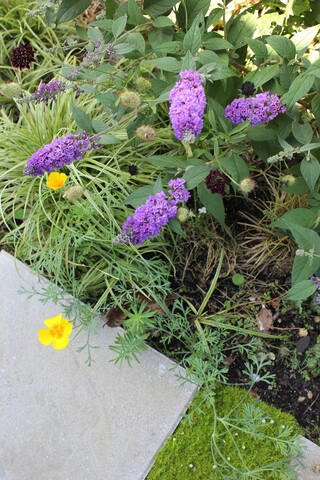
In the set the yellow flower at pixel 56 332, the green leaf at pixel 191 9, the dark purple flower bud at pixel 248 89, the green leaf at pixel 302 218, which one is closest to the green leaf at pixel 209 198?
the green leaf at pixel 302 218

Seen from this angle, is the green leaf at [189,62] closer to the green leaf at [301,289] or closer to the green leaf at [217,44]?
the green leaf at [217,44]

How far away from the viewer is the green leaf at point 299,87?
4.60ft

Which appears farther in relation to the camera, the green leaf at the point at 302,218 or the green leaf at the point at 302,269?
the green leaf at the point at 302,218

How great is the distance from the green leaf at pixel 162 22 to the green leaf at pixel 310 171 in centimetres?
60

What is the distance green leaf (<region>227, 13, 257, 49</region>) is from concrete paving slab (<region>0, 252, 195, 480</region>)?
1144 millimetres

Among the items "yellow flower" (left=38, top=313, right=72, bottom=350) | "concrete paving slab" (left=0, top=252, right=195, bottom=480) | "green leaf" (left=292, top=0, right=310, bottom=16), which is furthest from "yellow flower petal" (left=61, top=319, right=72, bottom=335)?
"green leaf" (left=292, top=0, right=310, bottom=16)

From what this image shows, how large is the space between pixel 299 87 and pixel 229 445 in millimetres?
1211

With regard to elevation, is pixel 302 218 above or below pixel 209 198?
below

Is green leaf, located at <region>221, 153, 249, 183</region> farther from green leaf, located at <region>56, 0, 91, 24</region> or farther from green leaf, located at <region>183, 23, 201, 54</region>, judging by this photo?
green leaf, located at <region>56, 0, 91, 24</region>

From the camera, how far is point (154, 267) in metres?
2.01

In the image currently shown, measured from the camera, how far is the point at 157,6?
5.32 ft

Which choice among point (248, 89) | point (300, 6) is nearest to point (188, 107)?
point (248, 89)

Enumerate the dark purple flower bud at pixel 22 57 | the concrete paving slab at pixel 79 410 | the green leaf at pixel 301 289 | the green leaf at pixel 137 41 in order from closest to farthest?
the green leaf at pixel 301 289 < the green leaf at pixel 137 41 < the concrete paving slab at pixel 79 410 < the dark purple flower bud at pixel 22 57

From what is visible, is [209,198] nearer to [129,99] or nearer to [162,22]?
[129,99]
